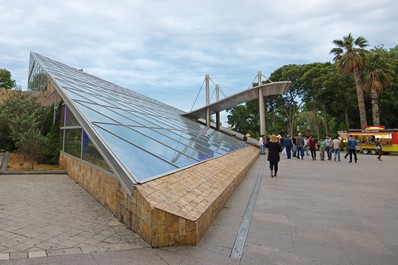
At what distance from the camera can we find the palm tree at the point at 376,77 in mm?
26016

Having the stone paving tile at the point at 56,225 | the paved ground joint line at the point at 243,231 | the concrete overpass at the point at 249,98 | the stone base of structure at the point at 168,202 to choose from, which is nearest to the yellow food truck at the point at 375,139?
the concrete overpass at the point at 249,98

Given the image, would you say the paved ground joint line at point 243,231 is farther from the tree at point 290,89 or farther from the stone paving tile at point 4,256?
the tree at point 290,89

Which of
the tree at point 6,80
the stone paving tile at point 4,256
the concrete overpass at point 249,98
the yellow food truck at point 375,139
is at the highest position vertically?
the tree at point 6,80

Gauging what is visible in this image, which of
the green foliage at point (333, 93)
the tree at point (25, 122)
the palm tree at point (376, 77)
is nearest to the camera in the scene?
the tree at point (25, 122)

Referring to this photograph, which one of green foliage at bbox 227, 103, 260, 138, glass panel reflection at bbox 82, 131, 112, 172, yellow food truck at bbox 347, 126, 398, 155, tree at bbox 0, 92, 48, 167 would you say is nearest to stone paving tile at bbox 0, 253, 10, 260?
glass panel reflection at bbox 82, 131, 112, 172

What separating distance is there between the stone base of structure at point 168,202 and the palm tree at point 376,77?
2634 centimetres

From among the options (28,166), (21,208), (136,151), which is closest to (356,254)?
(136,151)

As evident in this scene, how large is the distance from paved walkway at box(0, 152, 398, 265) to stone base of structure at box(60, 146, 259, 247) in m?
0.15

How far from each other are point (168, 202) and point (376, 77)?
98.5 ft

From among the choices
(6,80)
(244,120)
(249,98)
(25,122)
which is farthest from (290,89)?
(6,80)

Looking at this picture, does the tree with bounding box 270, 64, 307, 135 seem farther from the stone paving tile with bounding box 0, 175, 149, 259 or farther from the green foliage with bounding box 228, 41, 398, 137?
the stone paving tile with bounding box 0, 175, 149, 259

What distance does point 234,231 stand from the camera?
13.1 ft

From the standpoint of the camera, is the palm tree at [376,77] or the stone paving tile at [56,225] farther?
the palm tree at [376,77]

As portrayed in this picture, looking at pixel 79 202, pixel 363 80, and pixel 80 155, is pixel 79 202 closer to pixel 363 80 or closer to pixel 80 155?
pixel 80 155
